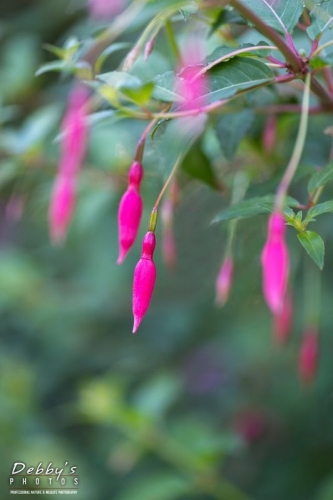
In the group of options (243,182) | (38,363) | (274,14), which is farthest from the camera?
(38,363)

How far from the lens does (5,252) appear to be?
2.07m

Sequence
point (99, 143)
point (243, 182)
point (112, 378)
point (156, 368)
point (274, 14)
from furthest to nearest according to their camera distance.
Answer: point (156, 368) → point (112, 378) → point (99, 143) → point (243, 182) → point (274, 14)

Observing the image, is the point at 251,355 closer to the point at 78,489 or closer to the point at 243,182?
the point at 78,489

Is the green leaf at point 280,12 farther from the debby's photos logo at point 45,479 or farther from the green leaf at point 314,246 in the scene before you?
the debby's photos logo at point 45,479

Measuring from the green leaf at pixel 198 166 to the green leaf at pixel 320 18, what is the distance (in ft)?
0.86

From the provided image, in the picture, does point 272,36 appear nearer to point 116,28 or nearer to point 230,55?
point 230,55

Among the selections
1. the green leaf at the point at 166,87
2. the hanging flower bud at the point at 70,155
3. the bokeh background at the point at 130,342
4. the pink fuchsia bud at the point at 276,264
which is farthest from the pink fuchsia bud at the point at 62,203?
the pink fuchsia bud at the point at 276,264

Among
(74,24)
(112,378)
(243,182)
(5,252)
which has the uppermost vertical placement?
(74,24)

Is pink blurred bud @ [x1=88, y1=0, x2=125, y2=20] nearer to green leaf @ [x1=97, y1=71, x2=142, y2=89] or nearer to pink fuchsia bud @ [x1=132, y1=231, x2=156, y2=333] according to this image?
green leaf @ [x1=97, y1=71, x2=142, y2=89]

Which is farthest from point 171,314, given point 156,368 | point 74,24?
point 74,24

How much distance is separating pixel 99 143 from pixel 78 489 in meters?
0.68

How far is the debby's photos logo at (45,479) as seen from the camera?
1.38m

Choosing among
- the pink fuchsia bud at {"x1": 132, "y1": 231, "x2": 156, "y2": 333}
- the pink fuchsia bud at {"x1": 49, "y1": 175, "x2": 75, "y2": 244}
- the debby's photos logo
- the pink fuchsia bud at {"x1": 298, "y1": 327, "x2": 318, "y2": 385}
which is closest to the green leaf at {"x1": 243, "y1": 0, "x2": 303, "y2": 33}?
the pink fuchsia bud at {"x1": 132, "y1": 231, "x2": 156, "y2": 333}

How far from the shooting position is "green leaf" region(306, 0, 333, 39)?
1.97 ft
